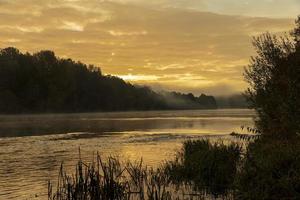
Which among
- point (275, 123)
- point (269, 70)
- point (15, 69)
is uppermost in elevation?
point (15, 69)

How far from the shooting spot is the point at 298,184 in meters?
12.3

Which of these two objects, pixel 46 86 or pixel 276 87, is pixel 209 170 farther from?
pixel 46 86

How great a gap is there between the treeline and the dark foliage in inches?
4558

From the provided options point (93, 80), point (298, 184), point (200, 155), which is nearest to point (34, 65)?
point (93, 80)

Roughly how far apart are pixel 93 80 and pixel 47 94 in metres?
35.9

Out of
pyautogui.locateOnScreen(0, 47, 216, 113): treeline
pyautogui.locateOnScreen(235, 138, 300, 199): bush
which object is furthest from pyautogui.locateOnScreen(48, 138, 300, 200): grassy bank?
pyautogui.locateOnScreen(0, 47, 216, 113): treeline

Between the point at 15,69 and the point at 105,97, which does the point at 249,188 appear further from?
the point at 105,97

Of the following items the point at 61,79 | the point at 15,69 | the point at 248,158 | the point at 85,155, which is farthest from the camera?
the point at 61,79

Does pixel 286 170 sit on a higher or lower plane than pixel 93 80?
lower

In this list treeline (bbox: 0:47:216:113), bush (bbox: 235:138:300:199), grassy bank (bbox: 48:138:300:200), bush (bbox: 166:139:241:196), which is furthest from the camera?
treeline (bbox: 0:47:216:113)

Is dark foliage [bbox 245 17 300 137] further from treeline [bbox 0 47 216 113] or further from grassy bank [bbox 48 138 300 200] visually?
treeline [bbox 0 47 216 113]

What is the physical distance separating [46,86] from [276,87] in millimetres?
132748

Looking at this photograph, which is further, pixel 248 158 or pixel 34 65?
pixel 34 65

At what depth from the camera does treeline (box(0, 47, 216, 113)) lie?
137m
